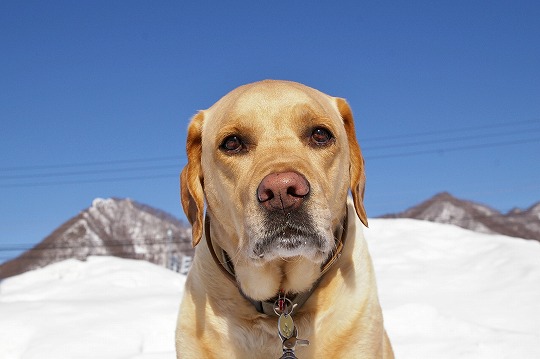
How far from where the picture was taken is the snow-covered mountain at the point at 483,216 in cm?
4800

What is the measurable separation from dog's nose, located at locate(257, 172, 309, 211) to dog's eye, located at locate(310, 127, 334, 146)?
0.51 meters

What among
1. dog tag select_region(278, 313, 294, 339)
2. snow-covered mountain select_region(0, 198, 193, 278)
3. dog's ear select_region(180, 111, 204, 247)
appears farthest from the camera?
snow-covered mountain select_region(0, 198, 193, 278)

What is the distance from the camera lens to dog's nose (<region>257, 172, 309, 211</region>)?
8.34 ft

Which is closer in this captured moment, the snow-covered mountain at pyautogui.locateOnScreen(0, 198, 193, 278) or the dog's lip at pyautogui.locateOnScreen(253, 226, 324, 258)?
the dog's lip at pyautogui.locateOnScreen(253, 226, 324, 258)

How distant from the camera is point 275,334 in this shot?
3039 millimetres

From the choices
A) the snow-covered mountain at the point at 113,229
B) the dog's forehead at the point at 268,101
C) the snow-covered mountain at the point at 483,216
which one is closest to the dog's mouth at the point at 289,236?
the dog's forehead at the point at 268,101

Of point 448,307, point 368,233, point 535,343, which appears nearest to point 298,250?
point 535,343

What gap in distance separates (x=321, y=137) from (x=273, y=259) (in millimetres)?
699

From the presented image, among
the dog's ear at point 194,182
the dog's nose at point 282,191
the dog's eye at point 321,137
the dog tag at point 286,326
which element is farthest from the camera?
the dog's ear at point 194,182

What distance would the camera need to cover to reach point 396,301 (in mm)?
7645

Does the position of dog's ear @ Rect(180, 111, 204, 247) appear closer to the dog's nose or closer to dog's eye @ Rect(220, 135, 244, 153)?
dog's eye @ Rect(220, 135, 244, 153)

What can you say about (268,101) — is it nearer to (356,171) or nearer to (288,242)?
(356,171)

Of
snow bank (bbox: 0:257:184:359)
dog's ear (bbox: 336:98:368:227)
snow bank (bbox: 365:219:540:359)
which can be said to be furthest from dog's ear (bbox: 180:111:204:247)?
snow bank (bbox: 365:219:540:359)

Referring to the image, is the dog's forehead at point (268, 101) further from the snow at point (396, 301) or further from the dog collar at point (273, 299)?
the snow at point (396, 301)
